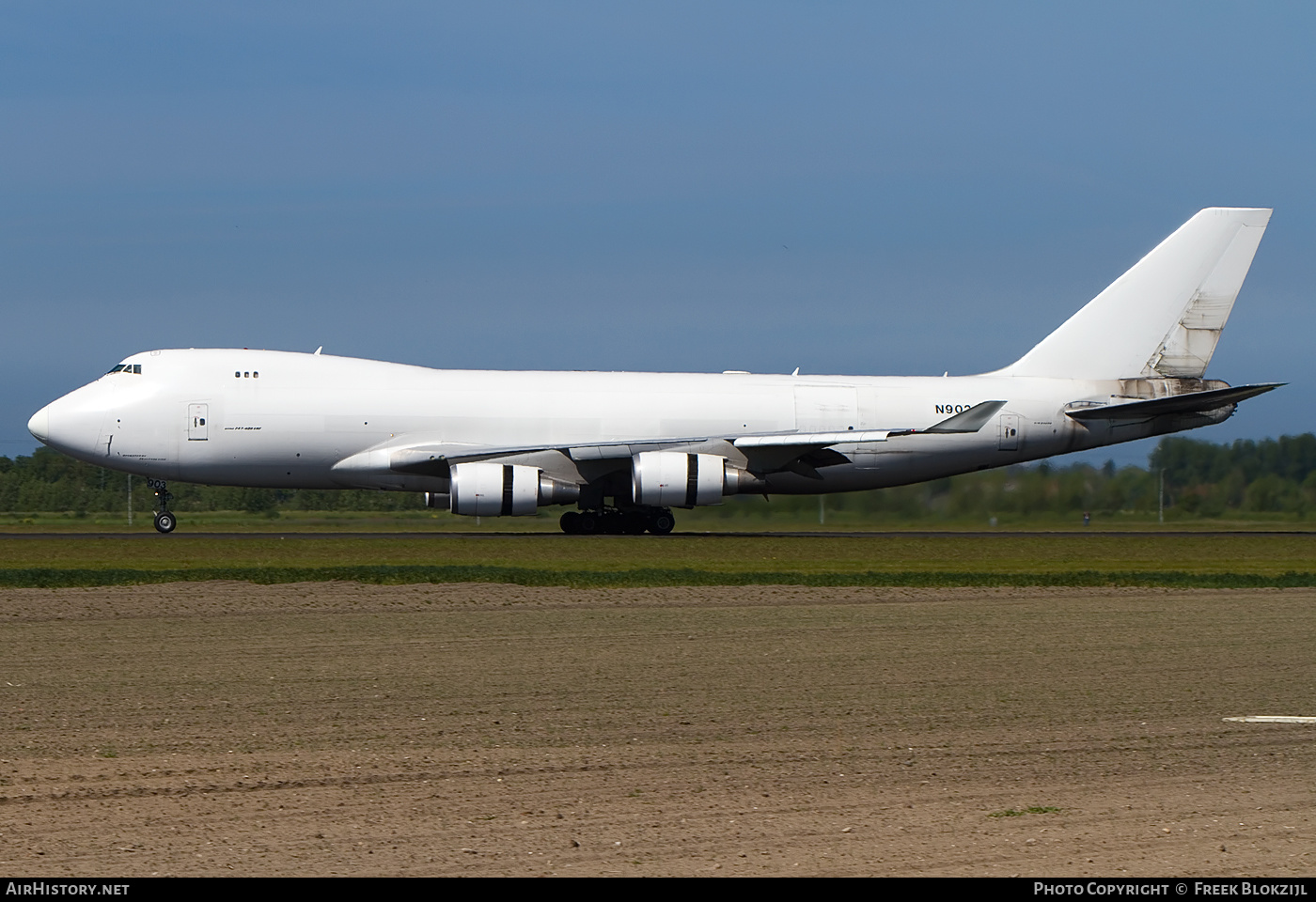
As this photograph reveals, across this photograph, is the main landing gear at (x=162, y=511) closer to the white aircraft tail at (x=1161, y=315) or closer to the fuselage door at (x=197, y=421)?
the fuselage door at (x=197, y=421)

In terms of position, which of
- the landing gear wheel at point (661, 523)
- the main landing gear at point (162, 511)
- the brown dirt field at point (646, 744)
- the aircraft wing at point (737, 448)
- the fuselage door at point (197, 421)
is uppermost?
the fuselage door at point (197, 421)

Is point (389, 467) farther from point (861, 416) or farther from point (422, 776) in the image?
point (422, 776)

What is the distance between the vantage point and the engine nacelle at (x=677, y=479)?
33531 millimetres

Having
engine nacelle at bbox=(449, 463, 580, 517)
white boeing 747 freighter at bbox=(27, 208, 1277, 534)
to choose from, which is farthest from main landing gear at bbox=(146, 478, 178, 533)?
engine nacelle at bbox=(449, 463, 580, 517)

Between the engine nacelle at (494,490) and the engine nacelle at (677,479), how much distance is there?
2313 millimetres

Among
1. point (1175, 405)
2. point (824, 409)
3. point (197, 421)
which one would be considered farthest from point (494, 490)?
point (1175, 405)

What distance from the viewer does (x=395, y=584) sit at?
22.1 m

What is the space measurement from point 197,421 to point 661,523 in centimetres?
1064

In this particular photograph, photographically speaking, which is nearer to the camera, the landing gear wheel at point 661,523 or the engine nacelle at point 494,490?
the engine nacelle at point 494,490

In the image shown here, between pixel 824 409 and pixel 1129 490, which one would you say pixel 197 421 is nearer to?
pixel 824 409

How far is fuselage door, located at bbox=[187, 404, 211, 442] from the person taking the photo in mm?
33219

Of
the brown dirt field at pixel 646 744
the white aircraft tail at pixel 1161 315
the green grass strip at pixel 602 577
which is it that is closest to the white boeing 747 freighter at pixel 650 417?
the white aircraft tail at pixel 1161 315

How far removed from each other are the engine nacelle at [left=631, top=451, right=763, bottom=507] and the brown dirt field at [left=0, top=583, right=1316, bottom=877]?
49.2 ft

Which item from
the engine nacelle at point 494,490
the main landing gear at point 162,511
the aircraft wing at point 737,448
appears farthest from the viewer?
the main landing gear at point 162,511
